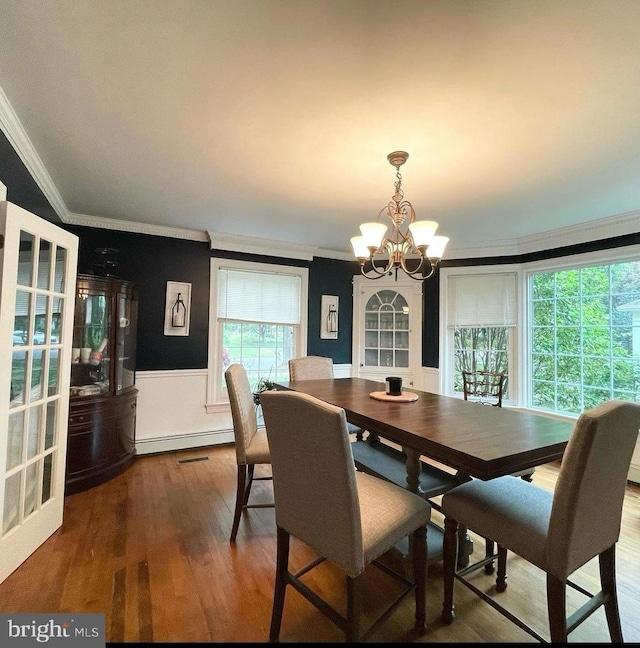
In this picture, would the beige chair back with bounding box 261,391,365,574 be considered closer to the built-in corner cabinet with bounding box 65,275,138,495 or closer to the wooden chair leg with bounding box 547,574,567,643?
the wooden chair leg with bounding box 547,574,567,643

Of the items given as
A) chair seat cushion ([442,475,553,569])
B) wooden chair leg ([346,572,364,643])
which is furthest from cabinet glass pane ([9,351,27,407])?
chair seat cushion ([442,475,553,569])

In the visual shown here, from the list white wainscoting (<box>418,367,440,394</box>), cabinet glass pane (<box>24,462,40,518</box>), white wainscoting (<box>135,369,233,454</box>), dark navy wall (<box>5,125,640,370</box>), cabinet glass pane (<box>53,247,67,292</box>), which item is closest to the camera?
cabinet glass pane (<box>24,462,40,518</box>)

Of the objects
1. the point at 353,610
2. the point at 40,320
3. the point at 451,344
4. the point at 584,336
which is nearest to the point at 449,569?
the point at 353,610

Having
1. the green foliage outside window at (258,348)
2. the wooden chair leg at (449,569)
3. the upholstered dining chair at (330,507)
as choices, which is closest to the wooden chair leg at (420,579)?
the upholstered dining chair at (330,507)

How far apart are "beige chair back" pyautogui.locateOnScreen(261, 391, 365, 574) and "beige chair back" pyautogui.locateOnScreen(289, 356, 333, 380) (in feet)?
5.95

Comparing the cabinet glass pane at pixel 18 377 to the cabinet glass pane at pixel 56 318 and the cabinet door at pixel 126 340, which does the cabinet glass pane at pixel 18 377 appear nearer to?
the cabinet glass pane at pixel 56 318

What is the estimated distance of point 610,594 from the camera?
4.68 feet

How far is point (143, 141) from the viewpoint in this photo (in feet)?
6.91

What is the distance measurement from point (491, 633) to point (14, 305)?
9.27 feet

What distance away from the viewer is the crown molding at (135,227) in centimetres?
352

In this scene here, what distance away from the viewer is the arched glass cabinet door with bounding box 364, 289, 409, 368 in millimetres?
4777

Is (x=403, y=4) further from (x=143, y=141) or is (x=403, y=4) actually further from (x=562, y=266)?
(x=562, y=266)

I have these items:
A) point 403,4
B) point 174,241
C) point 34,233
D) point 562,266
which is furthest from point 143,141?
point 562,266

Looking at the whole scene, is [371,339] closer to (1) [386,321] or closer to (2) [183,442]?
(1) [386,321]
